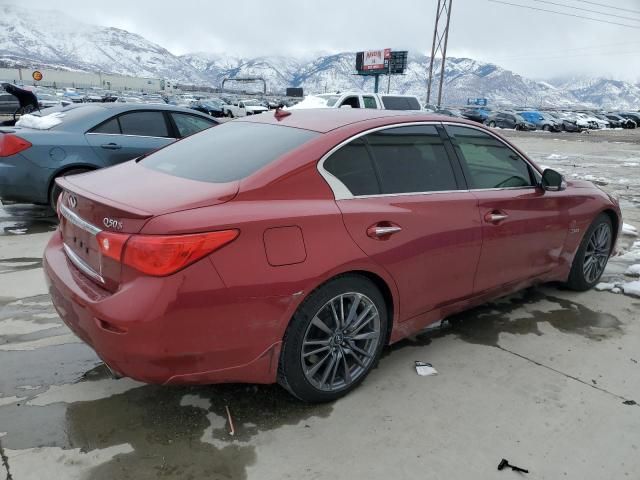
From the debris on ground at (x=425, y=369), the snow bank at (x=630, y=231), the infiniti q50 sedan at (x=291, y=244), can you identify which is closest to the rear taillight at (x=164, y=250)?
the infiniti q50 sedan at (x=291, y=244)

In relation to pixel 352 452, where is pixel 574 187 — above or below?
above

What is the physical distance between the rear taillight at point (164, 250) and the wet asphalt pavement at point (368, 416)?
0.88 metres

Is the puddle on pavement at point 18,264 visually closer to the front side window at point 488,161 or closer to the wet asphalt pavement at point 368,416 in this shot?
the wet asphalt pavement at point 368,416

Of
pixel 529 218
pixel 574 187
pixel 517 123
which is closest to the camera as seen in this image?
pixel 529 218

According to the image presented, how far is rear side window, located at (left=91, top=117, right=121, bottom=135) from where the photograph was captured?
612cm

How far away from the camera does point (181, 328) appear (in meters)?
2.21

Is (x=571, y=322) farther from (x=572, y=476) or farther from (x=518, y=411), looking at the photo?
(x=572, y=476)

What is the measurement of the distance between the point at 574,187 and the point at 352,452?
2945 mm

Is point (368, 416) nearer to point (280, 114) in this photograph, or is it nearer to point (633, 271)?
point (280, 114)

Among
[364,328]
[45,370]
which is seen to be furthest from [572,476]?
[45,370]

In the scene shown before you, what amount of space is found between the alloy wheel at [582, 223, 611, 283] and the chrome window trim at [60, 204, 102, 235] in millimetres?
3780

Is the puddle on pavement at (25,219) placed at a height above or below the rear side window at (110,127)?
below

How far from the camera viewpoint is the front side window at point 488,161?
341 cm

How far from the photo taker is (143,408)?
106 inches
